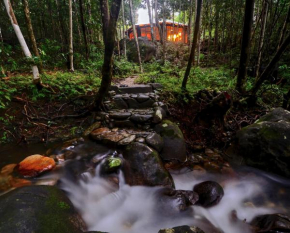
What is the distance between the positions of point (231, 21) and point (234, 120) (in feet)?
35.1

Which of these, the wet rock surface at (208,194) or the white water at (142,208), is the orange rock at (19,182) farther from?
the wet rock surface at (208,194)

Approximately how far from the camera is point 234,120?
5.37 meters

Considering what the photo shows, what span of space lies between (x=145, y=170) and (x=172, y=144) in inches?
46.7

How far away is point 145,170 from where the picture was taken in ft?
11.3

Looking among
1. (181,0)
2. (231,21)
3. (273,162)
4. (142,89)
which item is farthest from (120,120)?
(181,0)

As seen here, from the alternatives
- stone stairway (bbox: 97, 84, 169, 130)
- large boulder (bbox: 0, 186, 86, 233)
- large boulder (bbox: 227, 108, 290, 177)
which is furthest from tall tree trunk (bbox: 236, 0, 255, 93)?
large boulder (bbox: 0, 186, 86, 233)

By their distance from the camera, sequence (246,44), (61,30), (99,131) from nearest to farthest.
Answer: (99,131) < (246,44) < (61,30)

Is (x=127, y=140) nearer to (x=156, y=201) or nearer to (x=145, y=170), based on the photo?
(x=145, y=170)

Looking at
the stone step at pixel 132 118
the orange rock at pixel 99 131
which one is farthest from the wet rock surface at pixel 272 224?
the orange rock at pixel 99 131

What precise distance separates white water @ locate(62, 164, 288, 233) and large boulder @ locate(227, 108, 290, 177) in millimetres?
506

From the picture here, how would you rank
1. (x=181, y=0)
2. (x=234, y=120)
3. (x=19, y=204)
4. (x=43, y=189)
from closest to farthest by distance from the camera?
(x=19, y=204) → (x=43, y=189) → (x=234, y=120) → (x=181, y=0)

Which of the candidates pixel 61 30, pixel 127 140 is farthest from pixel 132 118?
pixel 61 30

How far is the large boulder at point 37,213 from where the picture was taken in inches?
71.3

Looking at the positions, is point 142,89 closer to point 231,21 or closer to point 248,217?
point 248,217
